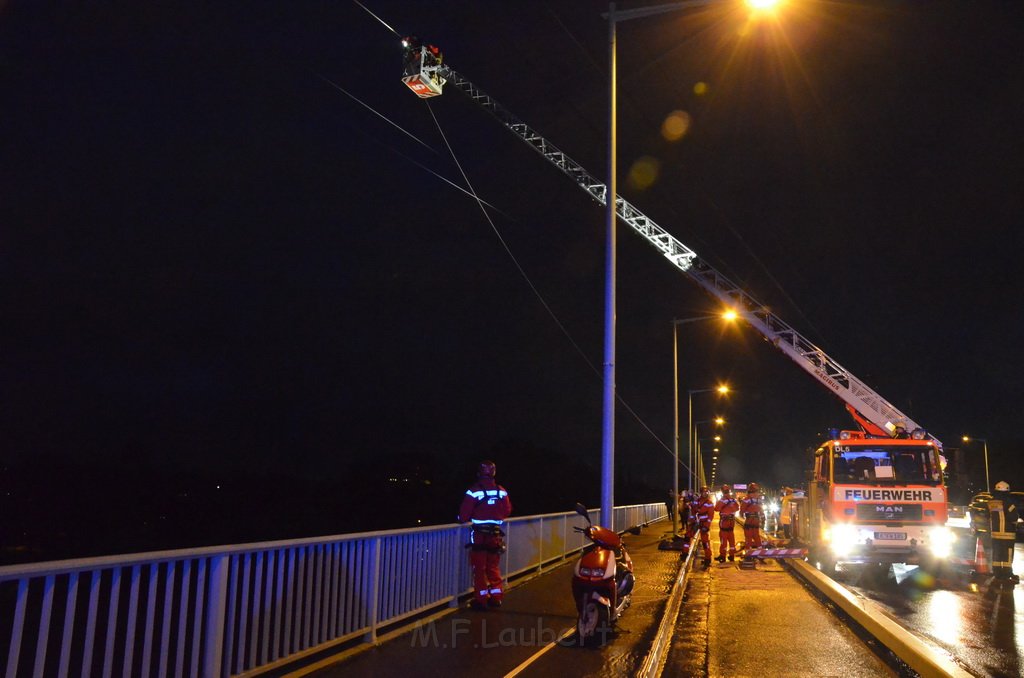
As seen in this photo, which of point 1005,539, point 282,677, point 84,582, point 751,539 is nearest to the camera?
point 84,582

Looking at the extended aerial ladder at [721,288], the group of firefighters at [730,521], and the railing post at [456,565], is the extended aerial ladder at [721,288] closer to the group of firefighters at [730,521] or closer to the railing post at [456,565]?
Answer: the group of firefighters at [730,521]

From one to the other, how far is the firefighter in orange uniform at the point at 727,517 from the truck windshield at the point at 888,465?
2.09 m

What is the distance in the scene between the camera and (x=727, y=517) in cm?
1661

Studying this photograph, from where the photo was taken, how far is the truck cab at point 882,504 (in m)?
15.1

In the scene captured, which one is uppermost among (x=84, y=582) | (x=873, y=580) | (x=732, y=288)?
(x=732, y=288)

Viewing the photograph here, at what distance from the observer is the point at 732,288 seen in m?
26.5

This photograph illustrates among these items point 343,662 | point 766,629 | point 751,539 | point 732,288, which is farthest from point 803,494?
point 343,662

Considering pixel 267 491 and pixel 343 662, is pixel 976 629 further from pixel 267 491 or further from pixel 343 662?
pixel 267 491

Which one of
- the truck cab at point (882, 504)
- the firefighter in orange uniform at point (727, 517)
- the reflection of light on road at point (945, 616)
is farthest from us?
the firefighter in orange uniform at point (727, 517)

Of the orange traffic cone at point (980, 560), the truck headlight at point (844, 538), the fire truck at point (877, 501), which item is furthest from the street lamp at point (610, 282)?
the orange traffic cone at point (980, 560)

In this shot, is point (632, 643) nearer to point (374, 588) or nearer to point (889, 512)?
point (374, 588)

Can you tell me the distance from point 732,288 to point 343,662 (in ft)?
71.9

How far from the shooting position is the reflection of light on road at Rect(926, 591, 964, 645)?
9.08 meters

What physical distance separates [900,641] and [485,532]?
4.46 metres
